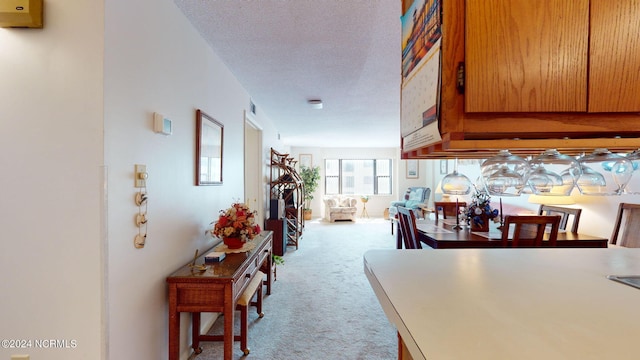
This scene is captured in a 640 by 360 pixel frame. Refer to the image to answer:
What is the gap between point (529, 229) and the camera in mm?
2643

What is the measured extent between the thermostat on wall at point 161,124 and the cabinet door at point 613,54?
6.12 ft

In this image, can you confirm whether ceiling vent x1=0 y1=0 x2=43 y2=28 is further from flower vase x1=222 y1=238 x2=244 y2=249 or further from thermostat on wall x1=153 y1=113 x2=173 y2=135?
flower vase x1=222 y1=238 x2=244 y2=249

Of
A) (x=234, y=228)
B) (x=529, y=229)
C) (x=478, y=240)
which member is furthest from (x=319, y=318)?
(x=529, y=229)

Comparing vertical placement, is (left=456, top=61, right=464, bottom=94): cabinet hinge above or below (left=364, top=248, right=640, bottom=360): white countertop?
above

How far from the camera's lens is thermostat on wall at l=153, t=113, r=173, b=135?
1.69 metres

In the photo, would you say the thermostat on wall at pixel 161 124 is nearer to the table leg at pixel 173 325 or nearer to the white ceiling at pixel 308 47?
the white ceiling at pixel 308 47

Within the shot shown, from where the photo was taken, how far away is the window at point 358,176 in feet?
31.9

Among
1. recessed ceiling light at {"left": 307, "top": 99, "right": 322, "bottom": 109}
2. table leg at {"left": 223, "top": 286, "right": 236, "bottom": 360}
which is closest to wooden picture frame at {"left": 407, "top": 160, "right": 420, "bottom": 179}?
recessed ceiling light at {"left": 307, "top": 99, "right": 322, "bottom": 109}

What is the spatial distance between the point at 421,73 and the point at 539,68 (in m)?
0.30

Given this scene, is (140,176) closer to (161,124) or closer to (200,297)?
(161,124)

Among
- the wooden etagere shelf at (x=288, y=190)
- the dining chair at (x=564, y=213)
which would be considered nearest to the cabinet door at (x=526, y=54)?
the dining chair at (x=564, y=213)

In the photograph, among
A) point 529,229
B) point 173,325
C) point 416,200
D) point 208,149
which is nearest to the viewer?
point 173,325

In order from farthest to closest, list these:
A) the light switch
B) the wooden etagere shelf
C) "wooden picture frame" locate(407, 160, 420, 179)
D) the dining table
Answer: "wooden picture frame" locate(407, 160, 420, 179)
the wooden etagere shelf
the dining table
the light switch

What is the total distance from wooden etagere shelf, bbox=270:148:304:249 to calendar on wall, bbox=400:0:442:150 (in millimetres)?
4545
